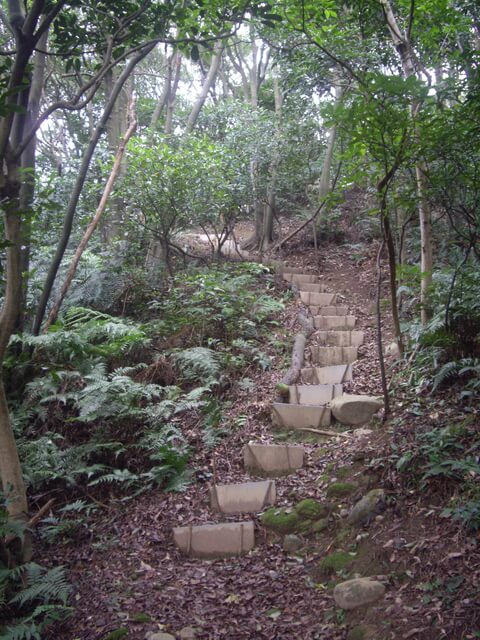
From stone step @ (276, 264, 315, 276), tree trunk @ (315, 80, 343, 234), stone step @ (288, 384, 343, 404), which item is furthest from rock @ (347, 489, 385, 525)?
tree trunk @ (315, 80, 343, 234)

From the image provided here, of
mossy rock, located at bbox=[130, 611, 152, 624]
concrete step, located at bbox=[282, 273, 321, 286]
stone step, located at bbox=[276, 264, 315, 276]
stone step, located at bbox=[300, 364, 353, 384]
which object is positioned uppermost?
stone step, located at bbox=[276, 264, 315, 276]

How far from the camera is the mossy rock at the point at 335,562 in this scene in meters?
3.31

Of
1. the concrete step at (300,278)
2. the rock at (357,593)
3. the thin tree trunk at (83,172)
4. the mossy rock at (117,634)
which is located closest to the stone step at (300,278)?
the concrete step at (300,278)

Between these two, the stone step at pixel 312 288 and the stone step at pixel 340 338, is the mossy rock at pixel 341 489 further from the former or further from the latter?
the stone step at pixel 312 288

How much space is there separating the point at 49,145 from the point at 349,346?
1392 centimetres

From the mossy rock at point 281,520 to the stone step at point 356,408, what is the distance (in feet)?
4.32

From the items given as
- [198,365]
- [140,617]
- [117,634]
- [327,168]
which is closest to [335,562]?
[140,617]

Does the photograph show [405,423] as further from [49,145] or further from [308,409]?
[49,145]

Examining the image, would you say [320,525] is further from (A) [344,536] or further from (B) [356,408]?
(B) [356,408]

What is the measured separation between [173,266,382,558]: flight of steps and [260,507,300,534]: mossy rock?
13 centimetres

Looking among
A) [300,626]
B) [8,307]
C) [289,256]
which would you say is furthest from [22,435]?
[289,256]

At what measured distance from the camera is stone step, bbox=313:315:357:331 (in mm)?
7578

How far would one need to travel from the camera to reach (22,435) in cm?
507

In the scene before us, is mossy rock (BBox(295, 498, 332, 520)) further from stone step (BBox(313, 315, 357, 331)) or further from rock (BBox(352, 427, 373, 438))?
stone step (BBox(313, 315, 357, 331))
